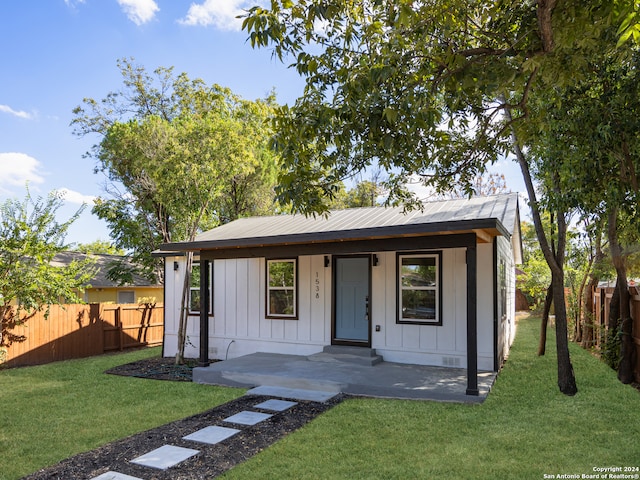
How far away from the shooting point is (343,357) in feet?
28.7

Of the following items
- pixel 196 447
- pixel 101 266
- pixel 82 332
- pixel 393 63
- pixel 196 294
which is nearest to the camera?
pixel 393 63

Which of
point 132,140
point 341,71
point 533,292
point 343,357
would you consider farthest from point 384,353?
point 533,292

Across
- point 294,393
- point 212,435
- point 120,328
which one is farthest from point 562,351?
point 120,328

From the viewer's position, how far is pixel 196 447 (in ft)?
15.2

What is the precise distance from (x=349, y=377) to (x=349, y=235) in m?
2.27

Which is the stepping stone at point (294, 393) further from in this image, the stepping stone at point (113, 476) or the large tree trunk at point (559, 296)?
the large tree trunk at point (559, 296)

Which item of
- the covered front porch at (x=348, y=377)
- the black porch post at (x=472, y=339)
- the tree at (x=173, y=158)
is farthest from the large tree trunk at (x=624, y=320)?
the tree at (x=173, y=158)

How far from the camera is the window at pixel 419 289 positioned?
8430 millimetres

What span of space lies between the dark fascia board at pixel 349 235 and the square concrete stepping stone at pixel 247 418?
3024 millimetres

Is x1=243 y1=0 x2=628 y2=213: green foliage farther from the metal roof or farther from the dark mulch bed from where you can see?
the dark mulch bed

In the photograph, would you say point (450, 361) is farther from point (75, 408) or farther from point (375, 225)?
point (75, 408)

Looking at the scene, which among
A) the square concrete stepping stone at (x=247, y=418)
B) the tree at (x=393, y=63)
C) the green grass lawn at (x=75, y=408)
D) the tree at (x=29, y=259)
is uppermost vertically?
the tree at (x=393, y=63)

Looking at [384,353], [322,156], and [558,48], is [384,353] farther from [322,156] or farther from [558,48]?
[558,48]

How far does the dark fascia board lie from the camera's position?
633cm
